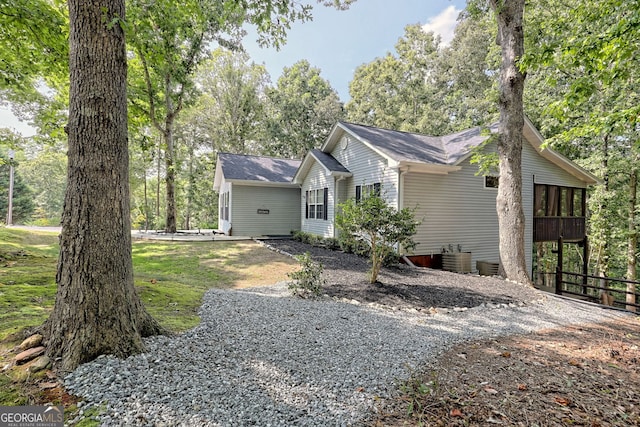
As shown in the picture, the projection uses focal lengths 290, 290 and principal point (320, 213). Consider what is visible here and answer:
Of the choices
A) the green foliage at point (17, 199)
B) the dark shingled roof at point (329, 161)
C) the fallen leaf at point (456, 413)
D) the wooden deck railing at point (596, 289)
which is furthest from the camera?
the green foliage at point (17, 199)

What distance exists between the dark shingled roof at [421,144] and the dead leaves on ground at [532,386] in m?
6.89

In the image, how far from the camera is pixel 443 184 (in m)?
10.7

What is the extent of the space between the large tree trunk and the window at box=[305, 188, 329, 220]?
11013mm

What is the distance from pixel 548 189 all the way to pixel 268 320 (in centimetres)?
1441

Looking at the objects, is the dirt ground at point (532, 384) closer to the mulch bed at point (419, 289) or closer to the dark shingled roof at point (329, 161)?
the mulch bed at point (419, 289)

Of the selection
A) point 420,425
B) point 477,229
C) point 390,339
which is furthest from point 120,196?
point 477,229

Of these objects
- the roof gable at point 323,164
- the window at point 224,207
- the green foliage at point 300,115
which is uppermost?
the green foliage at point 300,115

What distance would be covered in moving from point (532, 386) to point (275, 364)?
241 centimetres

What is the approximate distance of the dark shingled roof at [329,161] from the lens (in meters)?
12.6

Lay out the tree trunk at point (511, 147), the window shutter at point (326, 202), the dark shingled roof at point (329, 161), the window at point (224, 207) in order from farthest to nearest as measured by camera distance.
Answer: the window at point (224, 207) < the window shutter at point (326, 202) < the dark shingled roof at point (329, 161) < the tree trunk at point (511, 147)

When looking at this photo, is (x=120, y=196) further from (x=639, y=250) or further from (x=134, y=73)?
(x=639, y=250)

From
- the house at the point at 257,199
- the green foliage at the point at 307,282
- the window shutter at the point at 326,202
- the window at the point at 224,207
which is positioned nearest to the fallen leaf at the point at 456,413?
the green foliage at the point at 307,282

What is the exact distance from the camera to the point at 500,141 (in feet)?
27.3

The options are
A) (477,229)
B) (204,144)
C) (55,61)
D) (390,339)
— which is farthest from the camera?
(204,144)
